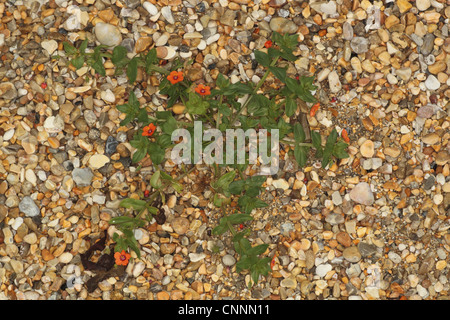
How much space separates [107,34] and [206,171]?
1.13 meters

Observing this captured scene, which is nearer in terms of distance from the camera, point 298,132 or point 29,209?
point 298,132

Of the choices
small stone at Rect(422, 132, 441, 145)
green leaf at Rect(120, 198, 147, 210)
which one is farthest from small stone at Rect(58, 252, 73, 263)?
small stone at Rect(422, 132, 441, 145)

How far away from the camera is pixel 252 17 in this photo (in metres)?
3.52

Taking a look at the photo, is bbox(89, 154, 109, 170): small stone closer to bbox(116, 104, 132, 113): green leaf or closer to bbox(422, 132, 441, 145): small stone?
bbox(116, 104, 132, 113): green leaf

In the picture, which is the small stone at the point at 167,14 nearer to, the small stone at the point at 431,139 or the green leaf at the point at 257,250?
the green leaf at the point at 257,250

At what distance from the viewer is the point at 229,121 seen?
10.8 feet

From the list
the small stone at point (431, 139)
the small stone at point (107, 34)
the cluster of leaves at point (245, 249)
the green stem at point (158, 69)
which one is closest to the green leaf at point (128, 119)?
the green stem at point (158, 69)

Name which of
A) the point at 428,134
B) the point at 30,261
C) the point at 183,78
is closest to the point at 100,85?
the point at 183,78

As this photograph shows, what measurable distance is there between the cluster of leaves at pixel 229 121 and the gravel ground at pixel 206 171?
15cm

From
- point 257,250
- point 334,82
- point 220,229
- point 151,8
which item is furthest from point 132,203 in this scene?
point 334,82

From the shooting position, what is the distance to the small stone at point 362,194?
3365mm

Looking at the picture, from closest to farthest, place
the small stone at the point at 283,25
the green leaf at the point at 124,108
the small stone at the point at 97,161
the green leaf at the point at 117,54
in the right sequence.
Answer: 1. the green leaf at the point at 124,108
2. the green leaf at the point at 117,54
3. the small stone at the point at 97,161
4. the small stone at the point at 283,25

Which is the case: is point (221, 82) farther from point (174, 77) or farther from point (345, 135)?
point (345, 135)

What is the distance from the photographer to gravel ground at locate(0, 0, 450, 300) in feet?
10.9
